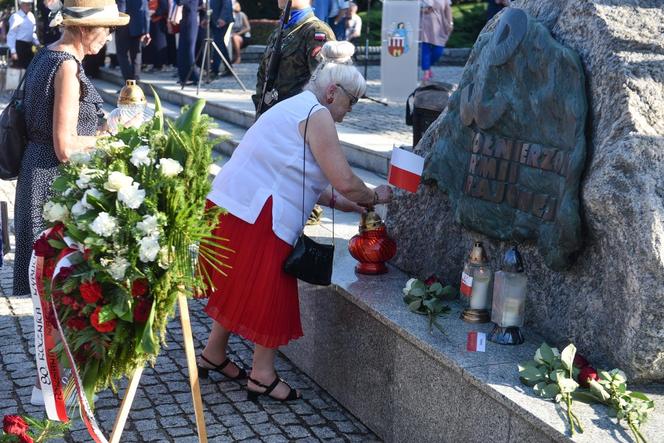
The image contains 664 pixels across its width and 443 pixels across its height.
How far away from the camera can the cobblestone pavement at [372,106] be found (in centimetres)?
Answer: 971

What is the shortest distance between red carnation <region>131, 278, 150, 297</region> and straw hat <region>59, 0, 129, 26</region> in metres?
1.79

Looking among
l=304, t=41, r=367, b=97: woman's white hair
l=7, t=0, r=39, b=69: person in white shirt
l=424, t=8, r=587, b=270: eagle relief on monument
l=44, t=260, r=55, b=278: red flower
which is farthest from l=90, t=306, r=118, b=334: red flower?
l=7, t=0, r=39, b=69: person in white shirt

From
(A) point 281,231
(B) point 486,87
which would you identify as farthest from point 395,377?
(B) point 486,87

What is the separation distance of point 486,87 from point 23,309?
3.27 metres

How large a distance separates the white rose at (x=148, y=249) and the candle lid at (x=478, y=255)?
1408 millimetres

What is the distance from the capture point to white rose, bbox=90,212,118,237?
3.36m

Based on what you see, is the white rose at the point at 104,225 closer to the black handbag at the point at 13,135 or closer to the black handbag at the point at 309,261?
the black handbag at the point at 309,261

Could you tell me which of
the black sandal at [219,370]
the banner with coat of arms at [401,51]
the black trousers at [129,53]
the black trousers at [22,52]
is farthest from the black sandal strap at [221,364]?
the black trousers at [22,52]

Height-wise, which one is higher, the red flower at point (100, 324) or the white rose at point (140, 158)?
the white rose at point (140, 158)

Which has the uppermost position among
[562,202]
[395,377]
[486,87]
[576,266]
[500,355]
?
[486,87]

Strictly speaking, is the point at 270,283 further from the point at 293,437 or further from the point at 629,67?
the point at 629,67

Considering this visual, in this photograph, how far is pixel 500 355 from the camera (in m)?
3.88

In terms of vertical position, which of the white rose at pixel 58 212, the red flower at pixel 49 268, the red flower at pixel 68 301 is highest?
the white rose at pixel 58 212

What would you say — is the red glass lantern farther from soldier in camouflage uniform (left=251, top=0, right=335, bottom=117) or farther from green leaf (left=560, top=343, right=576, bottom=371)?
soldier in camouflage uniform (left=251, top=0, right=335, bottom=117)
